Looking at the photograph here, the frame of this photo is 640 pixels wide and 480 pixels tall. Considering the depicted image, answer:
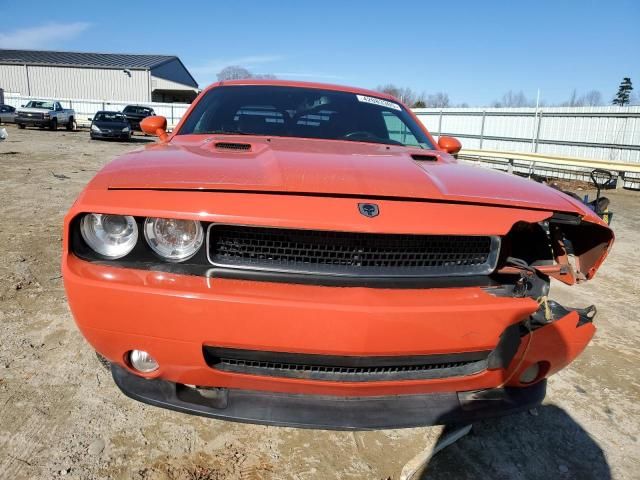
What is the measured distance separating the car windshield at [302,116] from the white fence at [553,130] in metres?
12.9

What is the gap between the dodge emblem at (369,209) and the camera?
4.64 ft

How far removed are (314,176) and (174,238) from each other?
1.74 ft

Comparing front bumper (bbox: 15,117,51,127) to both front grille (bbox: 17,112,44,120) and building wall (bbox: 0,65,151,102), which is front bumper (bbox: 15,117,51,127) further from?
building wall (bbox: 0,65,151,102)

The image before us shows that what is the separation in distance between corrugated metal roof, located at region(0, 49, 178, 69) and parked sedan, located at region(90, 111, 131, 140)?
2274cm

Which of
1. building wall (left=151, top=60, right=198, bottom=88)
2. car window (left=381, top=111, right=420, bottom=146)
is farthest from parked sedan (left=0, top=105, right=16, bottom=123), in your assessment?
car window (left=381, top=111, right=420, bottom=146)

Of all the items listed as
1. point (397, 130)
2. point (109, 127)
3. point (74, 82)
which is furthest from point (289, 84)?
point (74, 82)

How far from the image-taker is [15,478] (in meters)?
1.63

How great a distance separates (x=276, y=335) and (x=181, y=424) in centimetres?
95

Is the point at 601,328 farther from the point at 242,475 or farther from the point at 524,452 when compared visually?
the point at 242,475

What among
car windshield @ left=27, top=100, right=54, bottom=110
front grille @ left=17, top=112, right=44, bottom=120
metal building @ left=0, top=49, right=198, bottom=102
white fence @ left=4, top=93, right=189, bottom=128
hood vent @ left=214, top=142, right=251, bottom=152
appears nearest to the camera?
hood vent @ left=214, top=142, right=251, bottom=152

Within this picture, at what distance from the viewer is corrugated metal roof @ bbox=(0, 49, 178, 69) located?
3944cm

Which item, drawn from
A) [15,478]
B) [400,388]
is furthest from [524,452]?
[15,478]

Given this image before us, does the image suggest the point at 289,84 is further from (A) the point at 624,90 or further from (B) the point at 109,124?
(A) the point at 624,90

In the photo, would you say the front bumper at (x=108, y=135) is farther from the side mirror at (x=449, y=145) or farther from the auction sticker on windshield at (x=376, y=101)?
the side mirror at (x=449, y=145)
